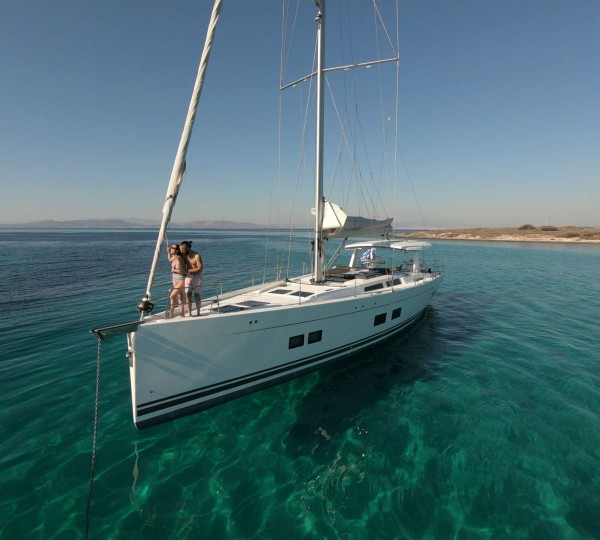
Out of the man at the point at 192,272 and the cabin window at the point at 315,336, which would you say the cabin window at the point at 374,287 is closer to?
the cabin window at the point at 315,336

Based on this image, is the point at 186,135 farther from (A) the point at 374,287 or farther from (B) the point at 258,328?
(A) the point at 374,287

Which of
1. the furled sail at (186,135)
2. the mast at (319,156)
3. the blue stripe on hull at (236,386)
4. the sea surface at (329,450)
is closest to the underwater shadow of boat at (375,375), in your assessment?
the sea surface at (329,450)

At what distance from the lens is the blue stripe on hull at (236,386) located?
21.7 feet

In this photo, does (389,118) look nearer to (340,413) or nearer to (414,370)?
(414,370)

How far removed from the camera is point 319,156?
409 inches

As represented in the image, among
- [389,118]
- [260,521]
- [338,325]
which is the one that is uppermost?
[389,118]

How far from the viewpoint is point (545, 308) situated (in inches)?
640

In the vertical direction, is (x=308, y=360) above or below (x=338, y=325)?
below

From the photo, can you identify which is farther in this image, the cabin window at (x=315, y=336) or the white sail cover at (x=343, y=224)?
the white sail cover at (x=343, y=224)

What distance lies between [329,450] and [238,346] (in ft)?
10.5

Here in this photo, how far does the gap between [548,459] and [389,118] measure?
44.1 feet

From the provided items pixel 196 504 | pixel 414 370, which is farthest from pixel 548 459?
pixel 196 504

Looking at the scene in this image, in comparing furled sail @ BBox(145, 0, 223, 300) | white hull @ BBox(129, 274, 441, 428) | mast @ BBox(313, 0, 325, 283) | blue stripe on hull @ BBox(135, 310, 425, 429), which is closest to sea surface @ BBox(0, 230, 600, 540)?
blue stripe on hull @ BBox(135, 310, 425, 429)

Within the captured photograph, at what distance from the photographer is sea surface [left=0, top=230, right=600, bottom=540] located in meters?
4.71
